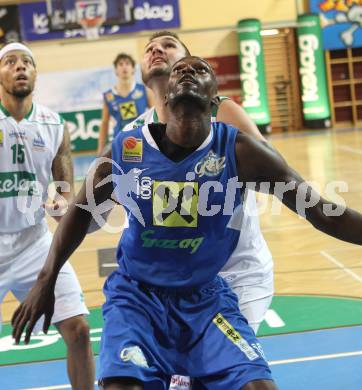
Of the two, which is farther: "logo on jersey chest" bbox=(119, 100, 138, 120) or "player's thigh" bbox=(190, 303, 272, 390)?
"logo on jersey chest" bbox=(119, 100, 138, 120)

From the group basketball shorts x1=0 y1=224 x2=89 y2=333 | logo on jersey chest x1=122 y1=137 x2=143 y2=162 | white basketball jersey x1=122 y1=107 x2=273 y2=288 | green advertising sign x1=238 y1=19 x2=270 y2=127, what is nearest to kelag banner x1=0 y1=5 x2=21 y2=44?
green advertising sign x1=238 y1=19 x2=270 y2=127

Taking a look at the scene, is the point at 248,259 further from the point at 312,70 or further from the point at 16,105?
the point at 312,70

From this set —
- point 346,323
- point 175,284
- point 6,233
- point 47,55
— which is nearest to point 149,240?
point 175,284

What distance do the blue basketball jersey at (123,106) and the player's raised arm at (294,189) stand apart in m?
8.19

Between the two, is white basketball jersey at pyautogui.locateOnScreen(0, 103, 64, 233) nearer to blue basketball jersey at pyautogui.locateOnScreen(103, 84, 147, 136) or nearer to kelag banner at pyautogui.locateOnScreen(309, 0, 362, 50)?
blue basketball jersey at pyautogui.locateOnScreen(103, 84, 147, 136)

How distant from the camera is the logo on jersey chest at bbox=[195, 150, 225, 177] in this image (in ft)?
10.1

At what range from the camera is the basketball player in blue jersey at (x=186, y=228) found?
9.73ft

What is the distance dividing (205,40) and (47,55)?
5043 millimetres

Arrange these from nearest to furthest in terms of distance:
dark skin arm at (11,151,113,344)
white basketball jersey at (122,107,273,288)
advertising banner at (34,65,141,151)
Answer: dark skin arm at (11,151,113,344) → white basketball jersey at (122,107,273,288) → advertising banner at (34,65,141,151)

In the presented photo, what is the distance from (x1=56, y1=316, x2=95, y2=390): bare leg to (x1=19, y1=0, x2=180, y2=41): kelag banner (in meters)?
19.4

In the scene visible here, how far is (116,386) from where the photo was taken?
108 inches

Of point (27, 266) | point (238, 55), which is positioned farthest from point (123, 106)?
point (238, 55)

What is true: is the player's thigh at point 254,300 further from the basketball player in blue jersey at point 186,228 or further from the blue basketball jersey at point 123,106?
the blue basketball jersey at point 123,106

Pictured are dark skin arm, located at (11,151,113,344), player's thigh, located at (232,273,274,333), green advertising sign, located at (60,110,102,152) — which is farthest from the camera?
green advertising sign, located at (60,110,102,152)
